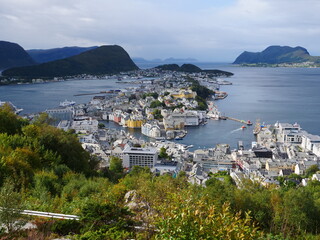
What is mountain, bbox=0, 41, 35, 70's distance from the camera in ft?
132

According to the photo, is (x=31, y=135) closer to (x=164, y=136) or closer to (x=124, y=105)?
(x=164, y=136)

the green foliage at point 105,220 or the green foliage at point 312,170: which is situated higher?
the green foliage at point 105,220

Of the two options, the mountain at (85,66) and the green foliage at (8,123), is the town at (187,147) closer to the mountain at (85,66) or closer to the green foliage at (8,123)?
the green foliage at (8,123)

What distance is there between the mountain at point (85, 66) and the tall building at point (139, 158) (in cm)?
2693

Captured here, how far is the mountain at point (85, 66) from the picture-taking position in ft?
105

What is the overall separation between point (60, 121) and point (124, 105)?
162 inches

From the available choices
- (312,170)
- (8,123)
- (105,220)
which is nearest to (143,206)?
(105,220)

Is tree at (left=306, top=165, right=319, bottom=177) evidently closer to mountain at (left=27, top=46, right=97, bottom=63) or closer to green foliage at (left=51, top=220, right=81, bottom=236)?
green foliage at (left=51, top=220, right=81, bottom=236)

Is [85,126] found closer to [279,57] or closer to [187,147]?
[187,147]

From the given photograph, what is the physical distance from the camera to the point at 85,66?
127 feet

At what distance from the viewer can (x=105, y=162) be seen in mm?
6098

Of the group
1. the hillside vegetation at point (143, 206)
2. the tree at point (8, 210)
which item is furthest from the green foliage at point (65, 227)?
the tree at point (8, 210)

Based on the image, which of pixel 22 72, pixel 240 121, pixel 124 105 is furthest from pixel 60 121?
pixel 22 72

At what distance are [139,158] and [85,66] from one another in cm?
3447
